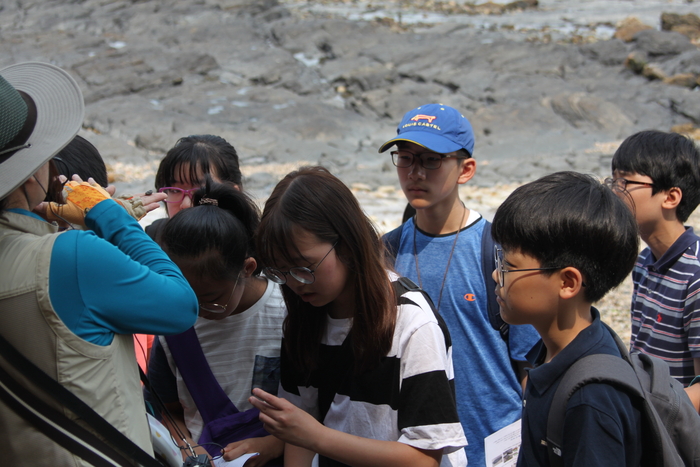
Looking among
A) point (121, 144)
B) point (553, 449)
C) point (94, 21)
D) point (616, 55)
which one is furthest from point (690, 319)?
point (94, 21)

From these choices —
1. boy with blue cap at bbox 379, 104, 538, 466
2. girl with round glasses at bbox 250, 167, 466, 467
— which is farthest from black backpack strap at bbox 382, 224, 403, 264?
girl with round glasses at bbox 250, 167, 466, 467

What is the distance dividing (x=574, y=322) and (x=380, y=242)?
0.63 meters

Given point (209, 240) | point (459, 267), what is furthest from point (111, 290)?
point (459, 267)

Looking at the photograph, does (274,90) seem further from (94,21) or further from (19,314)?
(19,314)

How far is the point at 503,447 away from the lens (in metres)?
2.14

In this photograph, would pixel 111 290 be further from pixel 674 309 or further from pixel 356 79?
pixel 356 79

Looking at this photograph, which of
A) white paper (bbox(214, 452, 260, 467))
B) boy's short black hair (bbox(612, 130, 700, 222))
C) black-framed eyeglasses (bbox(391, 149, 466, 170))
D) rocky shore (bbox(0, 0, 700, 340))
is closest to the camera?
white paper (bbox(214, 452, 260, 467))

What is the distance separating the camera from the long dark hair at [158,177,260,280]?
210 centimetres

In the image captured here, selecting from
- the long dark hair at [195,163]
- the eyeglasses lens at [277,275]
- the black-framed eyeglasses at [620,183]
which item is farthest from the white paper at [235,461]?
the black-framed eyeglasses at [620,183]

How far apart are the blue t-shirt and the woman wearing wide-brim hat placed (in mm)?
1142

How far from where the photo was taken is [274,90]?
16.8m

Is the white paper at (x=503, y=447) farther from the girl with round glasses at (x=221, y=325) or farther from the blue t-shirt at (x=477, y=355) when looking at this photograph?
the girl with round glasses at (x=221, y=325)

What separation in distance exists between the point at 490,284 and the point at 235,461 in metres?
1.13

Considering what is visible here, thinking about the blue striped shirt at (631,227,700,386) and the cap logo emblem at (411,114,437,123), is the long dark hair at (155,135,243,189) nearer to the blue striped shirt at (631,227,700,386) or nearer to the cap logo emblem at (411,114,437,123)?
the cap logo emblem at (411,114,437,123)
